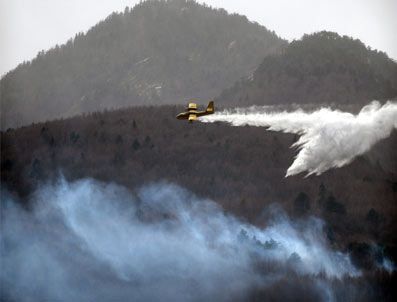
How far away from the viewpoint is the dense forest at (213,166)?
369ft

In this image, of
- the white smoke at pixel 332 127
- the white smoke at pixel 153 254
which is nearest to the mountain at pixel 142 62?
the white smoke at pixel 153 254

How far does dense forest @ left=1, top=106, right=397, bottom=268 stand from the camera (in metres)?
112

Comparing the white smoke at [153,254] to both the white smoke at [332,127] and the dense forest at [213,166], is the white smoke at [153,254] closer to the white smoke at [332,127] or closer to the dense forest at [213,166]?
the dense forest at [213,166]

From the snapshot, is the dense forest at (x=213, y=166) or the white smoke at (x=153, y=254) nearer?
the white smoke at (x=153, y=254)

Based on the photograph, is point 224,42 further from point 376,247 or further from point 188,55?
point 376,247

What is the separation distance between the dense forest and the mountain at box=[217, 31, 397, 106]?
11719 millimetres

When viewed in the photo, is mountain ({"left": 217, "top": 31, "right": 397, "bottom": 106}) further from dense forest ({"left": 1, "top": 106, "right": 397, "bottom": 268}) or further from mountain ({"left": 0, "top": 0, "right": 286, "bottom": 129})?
dense forest ({"left": 1, "top": 106, "right": 397, "bottom": 268})

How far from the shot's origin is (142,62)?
6998 inches

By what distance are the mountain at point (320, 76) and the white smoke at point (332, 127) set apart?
2299 centimetres

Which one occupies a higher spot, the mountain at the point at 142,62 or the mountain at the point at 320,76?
the mountain at the point at 142,62

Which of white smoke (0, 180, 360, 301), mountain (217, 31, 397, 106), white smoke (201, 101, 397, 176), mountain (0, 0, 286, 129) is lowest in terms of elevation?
white smoke (0, 180, 360, 301)

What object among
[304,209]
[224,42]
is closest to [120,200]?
[304,209]

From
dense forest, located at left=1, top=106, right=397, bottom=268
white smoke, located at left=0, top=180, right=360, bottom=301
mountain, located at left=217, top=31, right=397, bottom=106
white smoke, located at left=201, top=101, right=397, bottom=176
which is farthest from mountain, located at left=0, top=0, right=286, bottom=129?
white smoke, located at left=201, top=101, right=397, bottom=176

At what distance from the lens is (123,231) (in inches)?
4321
